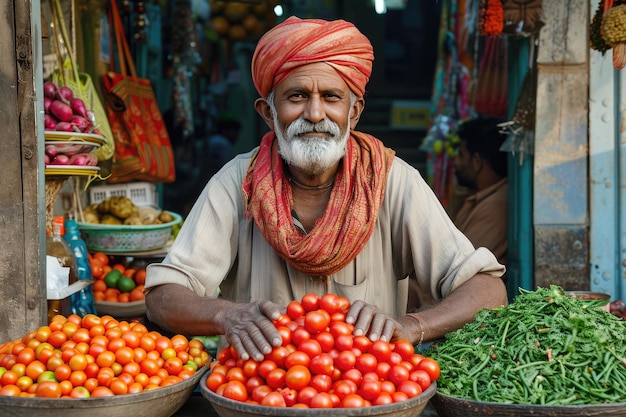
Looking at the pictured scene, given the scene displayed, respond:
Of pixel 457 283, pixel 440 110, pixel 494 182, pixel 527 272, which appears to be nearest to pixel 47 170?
pixel 457 283

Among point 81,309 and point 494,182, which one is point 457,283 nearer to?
point 81,309

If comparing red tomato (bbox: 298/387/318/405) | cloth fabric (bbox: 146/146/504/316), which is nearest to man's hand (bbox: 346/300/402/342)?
red tomato (bbox: 298/387/318/405)

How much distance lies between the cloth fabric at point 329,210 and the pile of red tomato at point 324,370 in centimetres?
48

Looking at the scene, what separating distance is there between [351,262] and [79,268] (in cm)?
201

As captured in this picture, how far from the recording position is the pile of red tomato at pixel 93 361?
2.08 m

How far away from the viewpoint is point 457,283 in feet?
8.76

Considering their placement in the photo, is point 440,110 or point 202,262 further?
point 440,110

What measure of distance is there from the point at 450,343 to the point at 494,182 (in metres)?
3.59


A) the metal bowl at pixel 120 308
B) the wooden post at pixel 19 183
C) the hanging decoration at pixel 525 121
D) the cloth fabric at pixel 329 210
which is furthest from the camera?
the metal bowl at pixel 120 308

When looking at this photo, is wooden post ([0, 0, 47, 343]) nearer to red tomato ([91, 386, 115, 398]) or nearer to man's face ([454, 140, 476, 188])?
red tomato ([91, 386, 115, 398])

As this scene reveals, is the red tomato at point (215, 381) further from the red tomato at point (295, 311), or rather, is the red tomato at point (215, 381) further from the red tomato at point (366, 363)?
the red tomato at point (366, 363)

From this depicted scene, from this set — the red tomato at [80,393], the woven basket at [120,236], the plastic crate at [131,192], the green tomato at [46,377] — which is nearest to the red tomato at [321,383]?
the red tomato at [80,393]

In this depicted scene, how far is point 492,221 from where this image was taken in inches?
211

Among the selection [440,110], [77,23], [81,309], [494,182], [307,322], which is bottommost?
[81,309]
